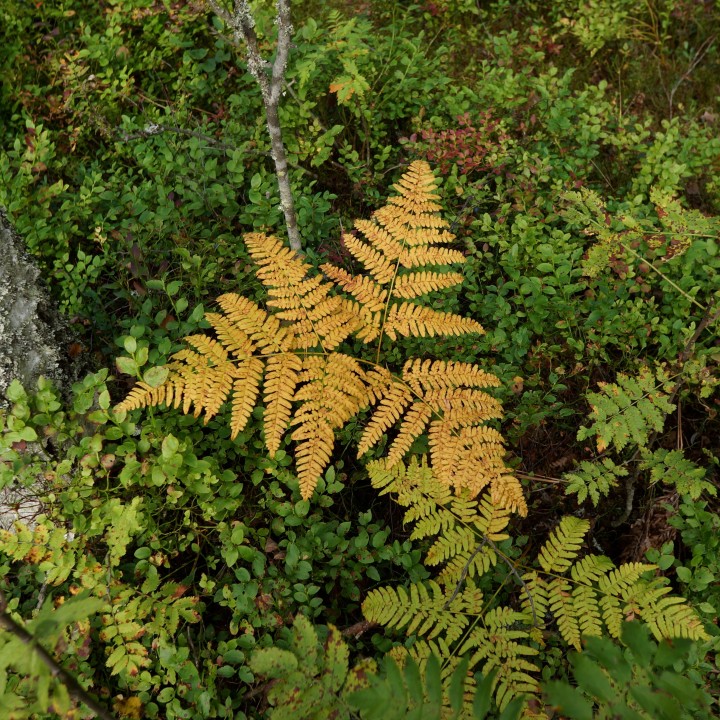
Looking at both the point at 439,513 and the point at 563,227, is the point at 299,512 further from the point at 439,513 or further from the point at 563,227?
the point at 563,227

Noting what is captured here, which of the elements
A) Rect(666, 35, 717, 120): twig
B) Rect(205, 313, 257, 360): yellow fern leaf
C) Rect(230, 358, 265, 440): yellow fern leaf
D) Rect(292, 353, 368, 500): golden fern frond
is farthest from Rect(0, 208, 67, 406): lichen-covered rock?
Rect(666, 35, 717, 120): twig

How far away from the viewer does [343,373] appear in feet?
10.1

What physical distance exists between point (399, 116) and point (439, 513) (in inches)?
117

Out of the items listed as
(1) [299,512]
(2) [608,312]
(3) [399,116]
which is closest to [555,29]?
(3) [399,116]

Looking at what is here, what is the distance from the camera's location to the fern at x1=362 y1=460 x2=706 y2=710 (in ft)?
8.68

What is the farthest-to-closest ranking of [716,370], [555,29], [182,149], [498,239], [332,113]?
[555,29] < [332,113] < [182,149] < [498,239] < [716,370]

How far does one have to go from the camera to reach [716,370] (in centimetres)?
347

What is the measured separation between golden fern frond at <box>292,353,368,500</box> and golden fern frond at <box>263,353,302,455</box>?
0.05 meters

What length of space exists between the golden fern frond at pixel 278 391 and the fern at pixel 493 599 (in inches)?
20.9

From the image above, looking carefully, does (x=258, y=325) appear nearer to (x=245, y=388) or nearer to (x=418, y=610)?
(x=245, y=388)

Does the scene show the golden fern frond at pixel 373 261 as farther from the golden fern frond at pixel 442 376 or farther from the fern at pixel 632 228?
the fern at pixel 632 228

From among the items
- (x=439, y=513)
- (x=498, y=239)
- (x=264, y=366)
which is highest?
(x=498, y=239)

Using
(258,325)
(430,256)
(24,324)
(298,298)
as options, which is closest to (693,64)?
(430,256)

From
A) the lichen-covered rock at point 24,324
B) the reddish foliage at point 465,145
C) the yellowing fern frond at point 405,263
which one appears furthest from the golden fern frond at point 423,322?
the lichen-covered rock at point 24,324
